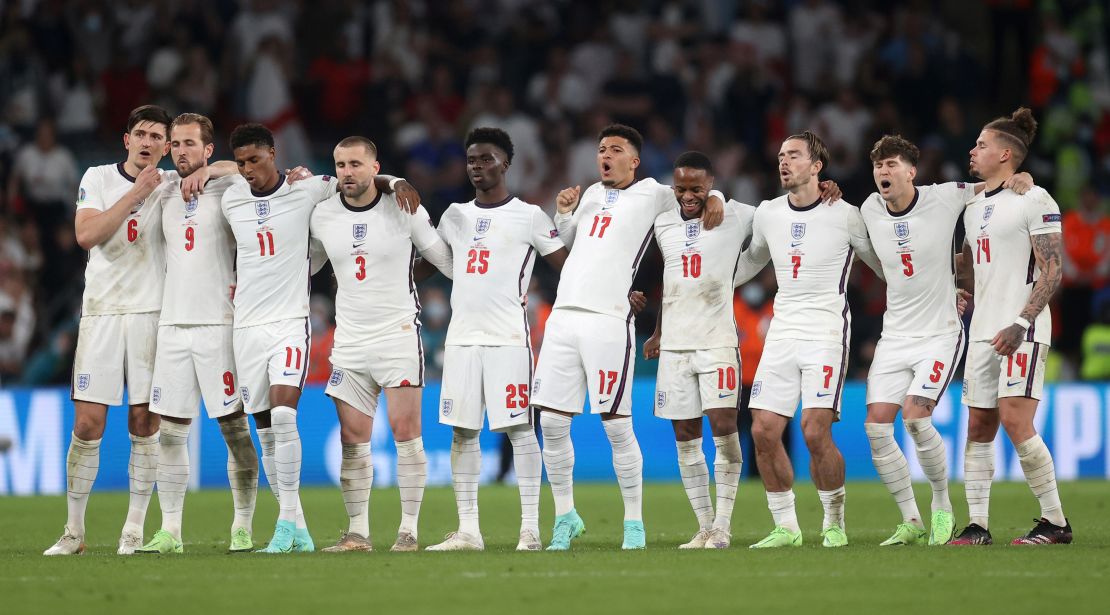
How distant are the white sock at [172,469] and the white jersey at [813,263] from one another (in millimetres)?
4247

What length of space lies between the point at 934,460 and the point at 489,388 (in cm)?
320

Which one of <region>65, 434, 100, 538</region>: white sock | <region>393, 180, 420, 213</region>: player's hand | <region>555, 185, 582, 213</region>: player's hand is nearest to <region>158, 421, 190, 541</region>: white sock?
<region>65, 434, 100, 538</region>: white sock

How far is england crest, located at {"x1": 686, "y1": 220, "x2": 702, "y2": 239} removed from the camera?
11258 millimetres

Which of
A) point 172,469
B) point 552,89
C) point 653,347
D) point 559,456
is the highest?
point 552,89

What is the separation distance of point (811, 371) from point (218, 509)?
685 cm

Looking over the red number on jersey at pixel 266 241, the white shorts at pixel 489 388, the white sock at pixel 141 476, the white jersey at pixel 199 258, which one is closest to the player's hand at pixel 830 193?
the white shorts at pixel 489 388

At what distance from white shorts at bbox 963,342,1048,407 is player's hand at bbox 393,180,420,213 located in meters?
4.00

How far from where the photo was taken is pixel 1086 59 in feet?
76.9

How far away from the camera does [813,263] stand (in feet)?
36.1

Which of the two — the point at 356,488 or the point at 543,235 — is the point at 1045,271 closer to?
the point at 543,235

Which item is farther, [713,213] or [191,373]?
[713,213]

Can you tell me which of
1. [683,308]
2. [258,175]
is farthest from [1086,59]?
[258,175]

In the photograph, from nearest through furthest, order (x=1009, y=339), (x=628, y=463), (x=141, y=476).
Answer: (x=1009, y=339) → (x=628, y=463) → (x=141, y=476)

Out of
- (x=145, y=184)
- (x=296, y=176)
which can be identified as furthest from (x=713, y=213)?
(x=145, y=184)
